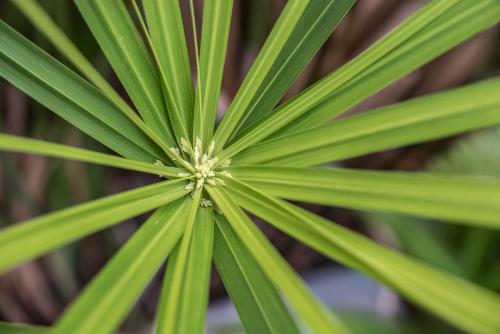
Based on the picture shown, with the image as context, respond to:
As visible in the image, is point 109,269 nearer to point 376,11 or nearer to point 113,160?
point 113,160

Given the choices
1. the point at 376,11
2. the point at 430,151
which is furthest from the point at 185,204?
the point at 430,151

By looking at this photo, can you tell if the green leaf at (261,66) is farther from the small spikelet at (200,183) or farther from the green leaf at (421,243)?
the green leaf at (421,243)

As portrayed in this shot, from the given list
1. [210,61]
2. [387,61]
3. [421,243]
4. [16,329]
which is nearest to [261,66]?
[210,61]

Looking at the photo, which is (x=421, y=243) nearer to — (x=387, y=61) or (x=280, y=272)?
(x=387, y=61)

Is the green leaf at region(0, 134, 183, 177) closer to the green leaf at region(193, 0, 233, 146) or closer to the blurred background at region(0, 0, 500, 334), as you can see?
the green leaf at region(193, 0, 233, 146)

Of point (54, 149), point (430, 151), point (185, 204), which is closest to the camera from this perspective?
point (54, 149)
